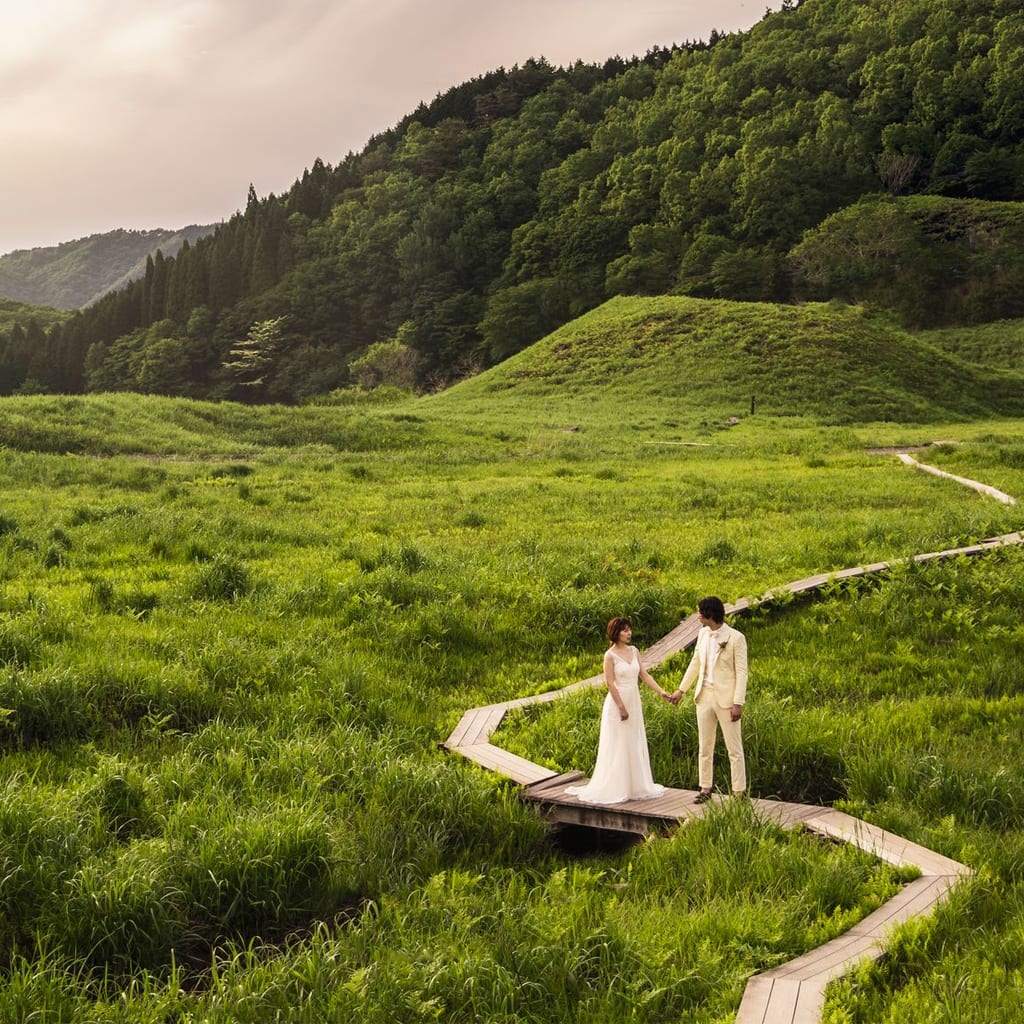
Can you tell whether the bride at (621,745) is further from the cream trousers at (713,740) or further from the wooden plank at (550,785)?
the cream trousers at (713,740)

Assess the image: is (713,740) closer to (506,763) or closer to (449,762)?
(506,763)

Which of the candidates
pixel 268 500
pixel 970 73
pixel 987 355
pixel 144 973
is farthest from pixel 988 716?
pixel 970 73

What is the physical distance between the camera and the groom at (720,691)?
7027mm

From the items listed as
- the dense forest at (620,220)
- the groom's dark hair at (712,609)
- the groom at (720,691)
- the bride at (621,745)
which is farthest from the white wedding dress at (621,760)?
the dense forest at (620,220)

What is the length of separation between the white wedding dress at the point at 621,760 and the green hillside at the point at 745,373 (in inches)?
1582

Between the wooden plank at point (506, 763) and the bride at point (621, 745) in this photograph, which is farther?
the wooden plank at point (506, 763)

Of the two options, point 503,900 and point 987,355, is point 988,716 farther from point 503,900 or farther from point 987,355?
point 987,355

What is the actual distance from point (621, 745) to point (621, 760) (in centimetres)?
12

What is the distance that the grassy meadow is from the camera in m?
4.81

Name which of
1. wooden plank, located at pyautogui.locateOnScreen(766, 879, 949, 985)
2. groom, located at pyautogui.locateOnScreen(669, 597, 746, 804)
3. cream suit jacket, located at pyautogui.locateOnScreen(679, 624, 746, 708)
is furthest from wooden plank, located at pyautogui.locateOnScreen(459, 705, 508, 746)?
wooden plank, located at pyautogui.locateOnScreen(766, 879, 949, 985)

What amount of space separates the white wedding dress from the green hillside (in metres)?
40.2

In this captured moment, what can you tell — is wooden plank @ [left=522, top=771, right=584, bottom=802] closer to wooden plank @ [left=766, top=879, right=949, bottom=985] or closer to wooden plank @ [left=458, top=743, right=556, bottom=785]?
wooden plank @ [left=458, top=743, right=556, bottom=785]

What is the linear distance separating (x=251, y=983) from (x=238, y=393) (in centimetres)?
11321

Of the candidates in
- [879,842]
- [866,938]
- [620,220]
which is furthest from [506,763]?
[620,220]
